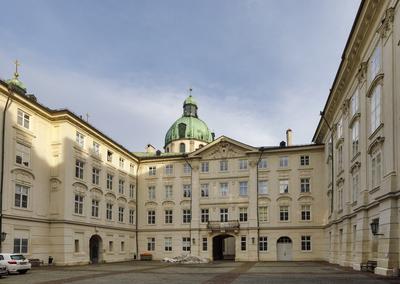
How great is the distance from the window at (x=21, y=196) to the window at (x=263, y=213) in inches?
1109

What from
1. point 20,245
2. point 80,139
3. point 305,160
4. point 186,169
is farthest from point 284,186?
point 20,245

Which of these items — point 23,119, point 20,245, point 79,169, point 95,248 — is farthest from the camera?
point 95,248

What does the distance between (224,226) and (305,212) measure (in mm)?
9806

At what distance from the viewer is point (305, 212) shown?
55.2m

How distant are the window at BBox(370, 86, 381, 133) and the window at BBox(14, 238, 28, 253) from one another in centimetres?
2811

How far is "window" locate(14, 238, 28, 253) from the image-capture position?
37.2 metres

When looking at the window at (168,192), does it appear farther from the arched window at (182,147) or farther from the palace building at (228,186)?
the arched window at (182,147)

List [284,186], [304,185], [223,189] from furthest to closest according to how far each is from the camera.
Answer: [223,189] < [284,186] < [304,185]

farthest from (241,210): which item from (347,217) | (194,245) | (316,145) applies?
(347,217)

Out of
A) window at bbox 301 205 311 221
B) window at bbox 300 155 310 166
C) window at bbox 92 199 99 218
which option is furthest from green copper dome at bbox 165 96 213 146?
window at bbox 92 199 99 218

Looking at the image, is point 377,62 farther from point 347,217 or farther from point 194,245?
point 194,245

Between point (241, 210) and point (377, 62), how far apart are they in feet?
106

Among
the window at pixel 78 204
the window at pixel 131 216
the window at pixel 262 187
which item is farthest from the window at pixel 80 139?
the window at pixel 262 187

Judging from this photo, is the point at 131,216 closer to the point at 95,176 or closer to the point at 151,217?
the point at 151,217
